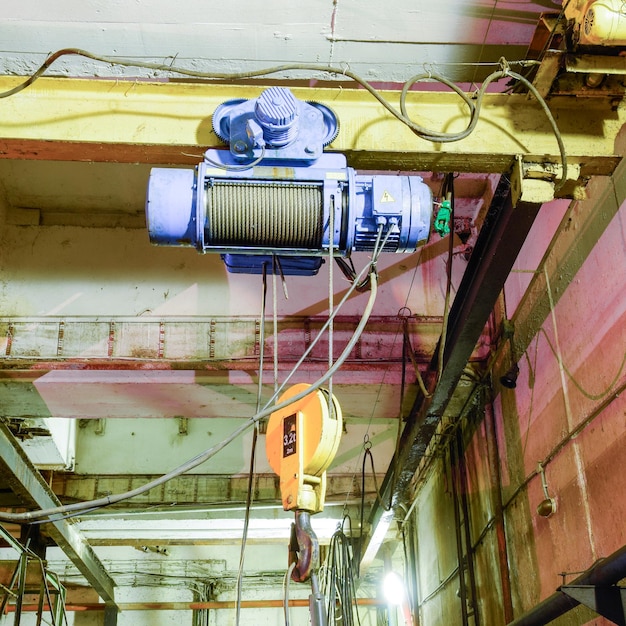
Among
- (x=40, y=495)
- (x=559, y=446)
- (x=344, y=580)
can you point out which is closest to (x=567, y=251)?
(x=559, y=446)

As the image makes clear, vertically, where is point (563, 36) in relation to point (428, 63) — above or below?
below

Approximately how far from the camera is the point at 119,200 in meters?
5.59

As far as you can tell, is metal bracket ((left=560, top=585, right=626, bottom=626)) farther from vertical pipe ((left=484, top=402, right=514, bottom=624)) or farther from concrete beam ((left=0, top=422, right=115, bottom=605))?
concrete beam ((left=0, top=422, right=115, bottom=605))

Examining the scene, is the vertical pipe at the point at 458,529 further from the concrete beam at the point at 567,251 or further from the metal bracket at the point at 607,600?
the metal bracket at the point at 607,600

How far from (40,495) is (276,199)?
4.69 metres

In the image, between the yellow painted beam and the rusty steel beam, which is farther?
the rusty steel beam

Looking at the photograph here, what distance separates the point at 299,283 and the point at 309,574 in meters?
3.29

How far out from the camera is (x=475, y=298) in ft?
11.8

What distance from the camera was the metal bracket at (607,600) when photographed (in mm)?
2631

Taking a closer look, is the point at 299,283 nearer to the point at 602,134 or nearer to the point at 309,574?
the point at 602,134

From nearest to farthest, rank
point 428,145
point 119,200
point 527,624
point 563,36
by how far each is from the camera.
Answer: point 563,36, point 428,145, point 527,624, point 119,200

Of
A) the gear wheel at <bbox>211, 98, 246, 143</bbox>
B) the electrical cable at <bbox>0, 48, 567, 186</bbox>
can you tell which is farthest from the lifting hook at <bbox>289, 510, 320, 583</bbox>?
the gear wheel at <bbox>211, 98, 246, 143</bbox>

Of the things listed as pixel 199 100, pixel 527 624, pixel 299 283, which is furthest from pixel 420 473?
pixel 199 100

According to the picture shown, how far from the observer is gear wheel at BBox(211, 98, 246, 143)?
2855 mm
